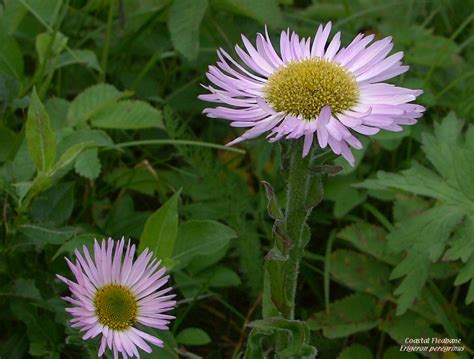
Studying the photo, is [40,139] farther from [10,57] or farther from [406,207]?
[406,207]

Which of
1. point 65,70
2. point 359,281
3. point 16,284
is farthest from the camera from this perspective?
point 65,70

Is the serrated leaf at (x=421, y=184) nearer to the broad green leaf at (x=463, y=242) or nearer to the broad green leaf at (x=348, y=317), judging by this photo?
the broad green leaf at (x=463, y=242)

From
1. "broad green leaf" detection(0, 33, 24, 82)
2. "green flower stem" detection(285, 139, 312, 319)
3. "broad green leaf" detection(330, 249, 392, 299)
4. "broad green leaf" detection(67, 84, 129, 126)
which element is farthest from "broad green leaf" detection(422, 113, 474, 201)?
"broad green leaf" detection(0, 33, 24, 82)

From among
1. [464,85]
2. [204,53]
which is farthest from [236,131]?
[464,85]

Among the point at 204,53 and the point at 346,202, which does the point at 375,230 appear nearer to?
the point at 346,202

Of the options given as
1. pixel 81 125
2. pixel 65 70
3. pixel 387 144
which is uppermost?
pixel 65 70

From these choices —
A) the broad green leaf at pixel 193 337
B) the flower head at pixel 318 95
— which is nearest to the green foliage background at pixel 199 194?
the broad green leaf at pixel 193 337
